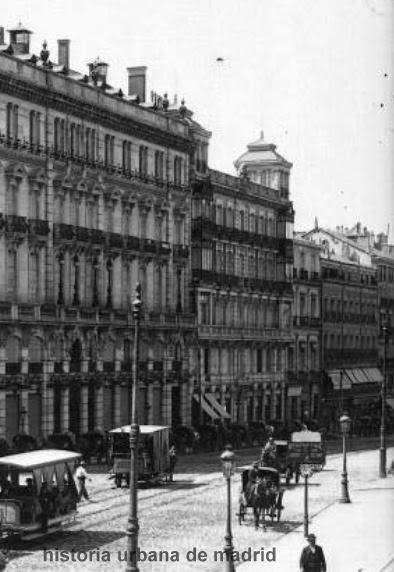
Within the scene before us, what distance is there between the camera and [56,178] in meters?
70.9

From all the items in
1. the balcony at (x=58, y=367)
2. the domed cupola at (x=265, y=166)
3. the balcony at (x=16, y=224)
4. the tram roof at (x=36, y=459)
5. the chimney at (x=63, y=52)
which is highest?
the chimney at (x=63, y=52)

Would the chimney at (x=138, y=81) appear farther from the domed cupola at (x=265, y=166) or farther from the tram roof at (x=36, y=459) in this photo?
the tram roof at (x=36, y=459)

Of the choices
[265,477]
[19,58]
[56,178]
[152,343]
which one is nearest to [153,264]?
[152,343]

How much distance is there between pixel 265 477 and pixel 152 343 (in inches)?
1573

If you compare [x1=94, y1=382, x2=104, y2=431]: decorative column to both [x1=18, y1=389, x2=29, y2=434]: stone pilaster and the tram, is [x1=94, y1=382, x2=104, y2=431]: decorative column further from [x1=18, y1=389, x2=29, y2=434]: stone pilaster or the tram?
the tram

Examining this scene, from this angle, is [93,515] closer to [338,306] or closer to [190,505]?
[190,505]

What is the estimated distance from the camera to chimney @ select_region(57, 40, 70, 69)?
7612 cm

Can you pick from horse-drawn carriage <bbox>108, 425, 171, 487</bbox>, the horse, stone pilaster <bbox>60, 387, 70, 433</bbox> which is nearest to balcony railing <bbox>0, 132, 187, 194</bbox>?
stone pilaster <bbox>60, 387, 70, 433</bbox>

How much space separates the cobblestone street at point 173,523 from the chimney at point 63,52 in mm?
27612

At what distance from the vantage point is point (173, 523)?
42.3m

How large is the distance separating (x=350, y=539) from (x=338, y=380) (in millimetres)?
79790

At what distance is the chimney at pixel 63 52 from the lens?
250 feet

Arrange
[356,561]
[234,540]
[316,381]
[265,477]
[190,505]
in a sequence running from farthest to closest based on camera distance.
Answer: [316,381] → [190,505] → [265,477] → [234,540] → [356,561]

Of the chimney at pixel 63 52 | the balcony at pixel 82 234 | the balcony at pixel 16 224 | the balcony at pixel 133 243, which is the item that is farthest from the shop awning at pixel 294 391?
the balcony at pixel 16 224
